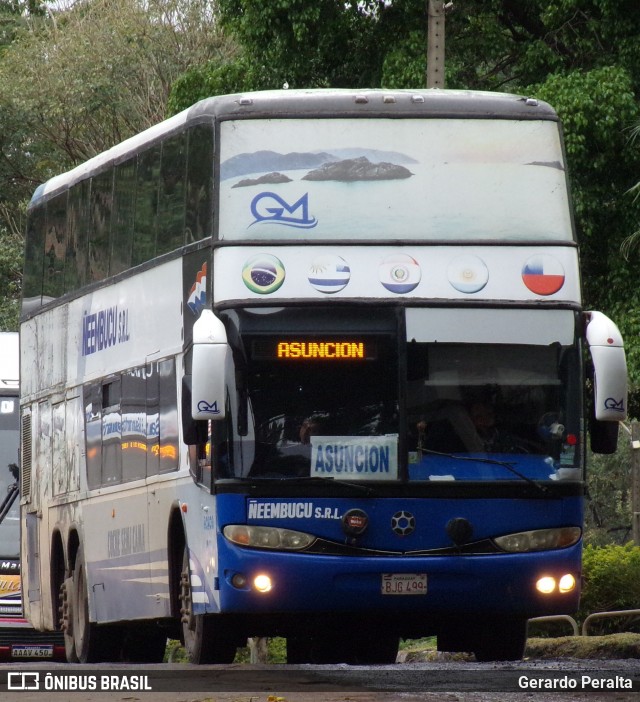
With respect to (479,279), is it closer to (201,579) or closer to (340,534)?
(340,534)

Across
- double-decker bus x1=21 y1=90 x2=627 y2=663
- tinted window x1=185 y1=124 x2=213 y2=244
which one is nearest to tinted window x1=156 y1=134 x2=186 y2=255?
double-decker bus x1=21 y1=90 x2=627 y2=663

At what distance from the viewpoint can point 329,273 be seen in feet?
42.1

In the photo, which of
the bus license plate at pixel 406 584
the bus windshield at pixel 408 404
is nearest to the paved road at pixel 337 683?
the bus license plate at pixel 406 584

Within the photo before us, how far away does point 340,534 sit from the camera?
12477 millimetres

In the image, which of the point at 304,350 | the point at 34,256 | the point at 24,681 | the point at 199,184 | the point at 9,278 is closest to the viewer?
the point at 24,681

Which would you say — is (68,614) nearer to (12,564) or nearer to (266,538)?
(12,564)

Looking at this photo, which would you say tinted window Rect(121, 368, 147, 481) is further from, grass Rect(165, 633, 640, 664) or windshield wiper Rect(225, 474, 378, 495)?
grass Rect(165, 633, 640, 664)

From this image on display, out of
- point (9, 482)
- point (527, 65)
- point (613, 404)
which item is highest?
point (527, 65)

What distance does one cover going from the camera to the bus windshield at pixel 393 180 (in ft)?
42.6

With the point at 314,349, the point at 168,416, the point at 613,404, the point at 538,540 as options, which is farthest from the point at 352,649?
the point at 613,404

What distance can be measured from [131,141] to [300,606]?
16.1ft

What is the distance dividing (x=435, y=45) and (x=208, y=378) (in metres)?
10.3

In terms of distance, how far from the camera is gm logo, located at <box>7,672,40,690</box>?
11.9m

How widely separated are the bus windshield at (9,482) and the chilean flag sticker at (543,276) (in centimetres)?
993
